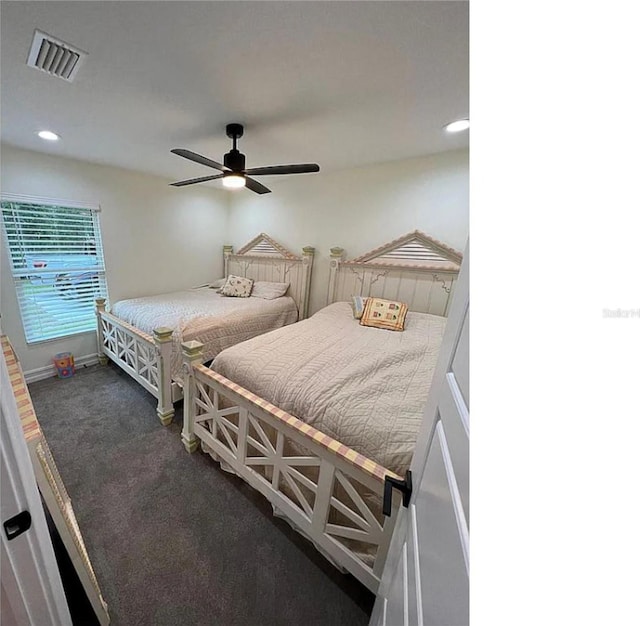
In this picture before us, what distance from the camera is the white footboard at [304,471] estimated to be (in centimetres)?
105

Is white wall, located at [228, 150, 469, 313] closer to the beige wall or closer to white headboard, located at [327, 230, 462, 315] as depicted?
the beige wall

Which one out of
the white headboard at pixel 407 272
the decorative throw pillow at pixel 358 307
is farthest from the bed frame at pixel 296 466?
the white headboard at pixel 407 272

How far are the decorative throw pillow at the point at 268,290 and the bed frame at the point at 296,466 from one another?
5.90 ft

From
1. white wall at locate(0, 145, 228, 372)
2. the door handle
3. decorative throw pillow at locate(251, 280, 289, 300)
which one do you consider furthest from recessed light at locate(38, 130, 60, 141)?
the door handle

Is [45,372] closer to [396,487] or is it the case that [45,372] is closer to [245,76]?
[245,76]

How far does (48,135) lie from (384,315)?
10.5 feet

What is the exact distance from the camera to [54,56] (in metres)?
1.29

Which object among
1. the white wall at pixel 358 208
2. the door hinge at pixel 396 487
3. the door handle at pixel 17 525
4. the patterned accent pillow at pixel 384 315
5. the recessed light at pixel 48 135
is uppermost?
the recessed light at pixel 48 135

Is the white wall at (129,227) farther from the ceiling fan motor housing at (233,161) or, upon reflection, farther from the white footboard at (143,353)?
the ceiling fan motor housing at (233,161)

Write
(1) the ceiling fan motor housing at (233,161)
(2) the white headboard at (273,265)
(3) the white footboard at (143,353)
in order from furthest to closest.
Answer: (2) the white headboard at (273,265)
(3) the white footboard at (143,353)
(1) the ceiling fan motor housing at (233,161)

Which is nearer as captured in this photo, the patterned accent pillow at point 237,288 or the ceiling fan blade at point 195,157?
the ceiling fan blade at point 195,157
